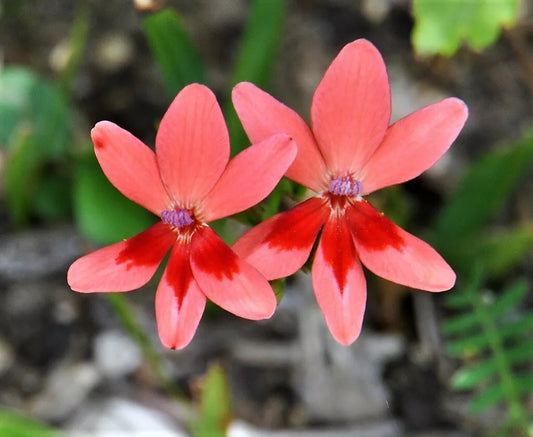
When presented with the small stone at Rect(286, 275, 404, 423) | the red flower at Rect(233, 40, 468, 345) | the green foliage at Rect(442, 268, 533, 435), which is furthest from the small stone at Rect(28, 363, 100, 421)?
the red flower at Rect(233, 40, 468, 345)

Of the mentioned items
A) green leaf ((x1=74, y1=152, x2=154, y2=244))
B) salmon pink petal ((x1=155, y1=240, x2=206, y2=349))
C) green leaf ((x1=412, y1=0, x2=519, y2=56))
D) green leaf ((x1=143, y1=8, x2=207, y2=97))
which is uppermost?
green leaf ((x1=412, y1=0, x2=519, y2=56))

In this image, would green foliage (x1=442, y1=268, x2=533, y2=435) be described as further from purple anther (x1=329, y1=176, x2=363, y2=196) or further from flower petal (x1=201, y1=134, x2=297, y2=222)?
flower petal (x1=201, y1=134, x2=297, y2=222)

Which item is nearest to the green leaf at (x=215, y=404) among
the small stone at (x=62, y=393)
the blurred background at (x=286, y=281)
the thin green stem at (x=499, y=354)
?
the blurred background at (x=286, y=281)

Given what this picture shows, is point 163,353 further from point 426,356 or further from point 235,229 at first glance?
point 426,356

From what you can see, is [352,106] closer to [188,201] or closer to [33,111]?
[188,201]

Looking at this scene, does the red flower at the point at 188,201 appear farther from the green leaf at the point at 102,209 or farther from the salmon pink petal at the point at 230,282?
the green leaf at the point at 102,209

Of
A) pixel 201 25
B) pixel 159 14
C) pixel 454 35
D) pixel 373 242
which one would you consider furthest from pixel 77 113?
pixel 373 242

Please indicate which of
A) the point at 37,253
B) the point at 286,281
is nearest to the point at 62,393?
the point at 37,253
